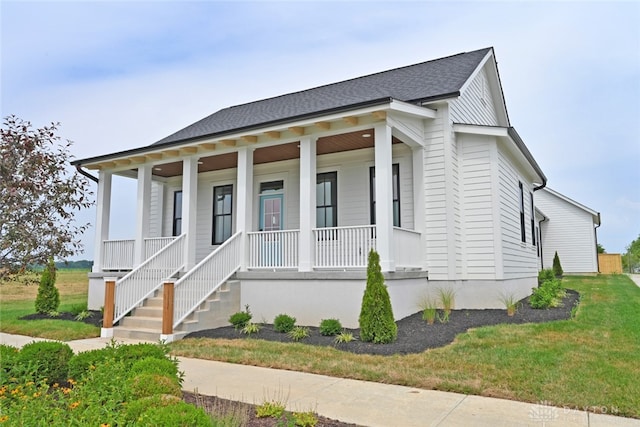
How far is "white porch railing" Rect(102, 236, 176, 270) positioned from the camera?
12078 millimetres

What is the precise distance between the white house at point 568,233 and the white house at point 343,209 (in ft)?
59.6

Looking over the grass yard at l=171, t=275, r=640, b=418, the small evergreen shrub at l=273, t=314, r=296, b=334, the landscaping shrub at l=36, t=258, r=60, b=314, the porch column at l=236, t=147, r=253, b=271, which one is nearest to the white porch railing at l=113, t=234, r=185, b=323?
the porch column at l=236, t=147, r=253, b=271

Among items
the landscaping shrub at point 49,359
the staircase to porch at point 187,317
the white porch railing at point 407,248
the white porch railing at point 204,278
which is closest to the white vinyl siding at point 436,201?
the white porch railing at point 407,248

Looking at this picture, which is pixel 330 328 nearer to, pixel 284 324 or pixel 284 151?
pixel 284 324

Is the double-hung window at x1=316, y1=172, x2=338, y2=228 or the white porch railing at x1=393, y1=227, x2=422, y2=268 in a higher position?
the double-hung window at x1=316, y1=172, x2=338, y2=228

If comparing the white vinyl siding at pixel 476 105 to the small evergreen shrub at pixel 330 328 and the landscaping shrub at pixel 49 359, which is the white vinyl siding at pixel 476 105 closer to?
the small evergreen shrub at pixel 330 328

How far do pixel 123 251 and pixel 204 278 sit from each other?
4603 millimetres

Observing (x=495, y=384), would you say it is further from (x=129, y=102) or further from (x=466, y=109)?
(x=129, y=102)

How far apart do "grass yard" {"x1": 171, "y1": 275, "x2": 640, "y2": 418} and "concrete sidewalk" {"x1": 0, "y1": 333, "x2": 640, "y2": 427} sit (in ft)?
0.76

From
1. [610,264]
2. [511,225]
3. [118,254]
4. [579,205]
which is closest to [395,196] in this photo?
[511,225]

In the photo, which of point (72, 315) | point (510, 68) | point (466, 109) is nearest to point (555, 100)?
point (510, 68)

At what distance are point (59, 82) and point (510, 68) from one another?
1533 centimetres

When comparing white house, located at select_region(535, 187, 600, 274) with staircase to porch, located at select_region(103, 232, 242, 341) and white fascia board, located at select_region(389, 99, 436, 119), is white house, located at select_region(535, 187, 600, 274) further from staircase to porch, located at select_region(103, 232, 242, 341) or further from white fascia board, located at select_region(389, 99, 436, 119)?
staircase to porch, located at select_region(103, 232, 242, 341)

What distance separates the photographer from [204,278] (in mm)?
9375
